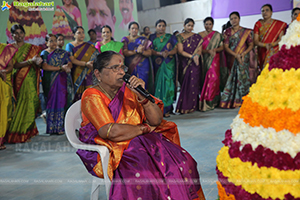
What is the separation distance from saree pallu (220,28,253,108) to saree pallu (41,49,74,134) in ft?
10.0

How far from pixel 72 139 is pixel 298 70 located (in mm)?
1338

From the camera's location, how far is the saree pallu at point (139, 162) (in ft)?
4.82

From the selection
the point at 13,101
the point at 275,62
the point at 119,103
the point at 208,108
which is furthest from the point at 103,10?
the point at 275,62

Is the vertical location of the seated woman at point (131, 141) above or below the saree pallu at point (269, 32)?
below

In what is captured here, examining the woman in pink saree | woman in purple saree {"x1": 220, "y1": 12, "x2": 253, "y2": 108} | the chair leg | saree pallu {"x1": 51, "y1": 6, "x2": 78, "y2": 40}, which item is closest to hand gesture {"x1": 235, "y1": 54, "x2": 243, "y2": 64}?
woman in purple saree {"x1": 220, "y1": 12, "x2": 253, "y2": 108}

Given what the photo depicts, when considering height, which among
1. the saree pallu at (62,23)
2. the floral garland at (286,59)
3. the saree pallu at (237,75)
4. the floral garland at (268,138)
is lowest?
the saree pallu at (237,75)

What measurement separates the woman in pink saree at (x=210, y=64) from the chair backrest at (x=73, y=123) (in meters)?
3.86

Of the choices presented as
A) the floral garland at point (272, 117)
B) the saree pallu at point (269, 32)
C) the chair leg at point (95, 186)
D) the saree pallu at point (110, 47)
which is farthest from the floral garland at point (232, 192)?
the saree pallu at point (269, 32)

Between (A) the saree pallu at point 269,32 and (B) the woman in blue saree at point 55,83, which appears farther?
(A) the saree pallu at point 269,32

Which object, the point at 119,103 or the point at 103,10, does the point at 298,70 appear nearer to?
the point at 119,103

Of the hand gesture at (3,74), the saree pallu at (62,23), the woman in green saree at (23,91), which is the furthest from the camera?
the saree pallu at (62,23)

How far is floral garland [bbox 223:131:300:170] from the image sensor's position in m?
0.91

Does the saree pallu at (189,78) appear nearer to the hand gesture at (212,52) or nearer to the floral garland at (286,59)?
the hand gesture at (212,52)

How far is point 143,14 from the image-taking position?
1209cm
